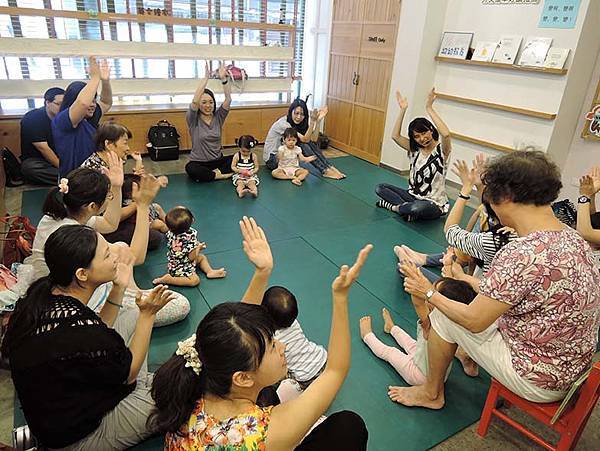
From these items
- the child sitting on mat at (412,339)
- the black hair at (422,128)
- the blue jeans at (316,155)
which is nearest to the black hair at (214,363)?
the child sitting on mat at (412,339)

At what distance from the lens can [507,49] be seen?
4.62 metres

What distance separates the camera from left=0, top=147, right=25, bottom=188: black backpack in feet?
15.1

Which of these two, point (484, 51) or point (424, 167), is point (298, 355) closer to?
point (424, 167)

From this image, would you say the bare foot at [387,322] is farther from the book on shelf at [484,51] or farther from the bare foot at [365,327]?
the book on shelf at [484,51]

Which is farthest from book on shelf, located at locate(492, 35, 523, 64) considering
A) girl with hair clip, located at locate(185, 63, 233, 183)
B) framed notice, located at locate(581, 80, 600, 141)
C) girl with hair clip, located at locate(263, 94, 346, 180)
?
girl with hair clip, located at locate(185, 63, 233, 183)

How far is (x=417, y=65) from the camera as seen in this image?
17.6ft

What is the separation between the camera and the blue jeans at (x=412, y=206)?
4.31 meters

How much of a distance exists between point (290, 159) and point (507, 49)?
107 inches

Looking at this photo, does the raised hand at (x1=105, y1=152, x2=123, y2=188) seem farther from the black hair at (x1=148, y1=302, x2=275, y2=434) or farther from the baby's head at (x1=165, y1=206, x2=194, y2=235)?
the black hair at (x1=148, y1=302, x2=275, y2=434)

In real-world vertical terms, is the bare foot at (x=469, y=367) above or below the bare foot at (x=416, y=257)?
below

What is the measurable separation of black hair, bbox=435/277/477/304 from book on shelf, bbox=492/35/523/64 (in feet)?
11.6

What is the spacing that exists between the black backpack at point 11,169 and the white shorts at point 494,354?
4659 millimetres

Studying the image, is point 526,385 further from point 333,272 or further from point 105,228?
point 105,228

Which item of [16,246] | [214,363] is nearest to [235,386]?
[214,363]
